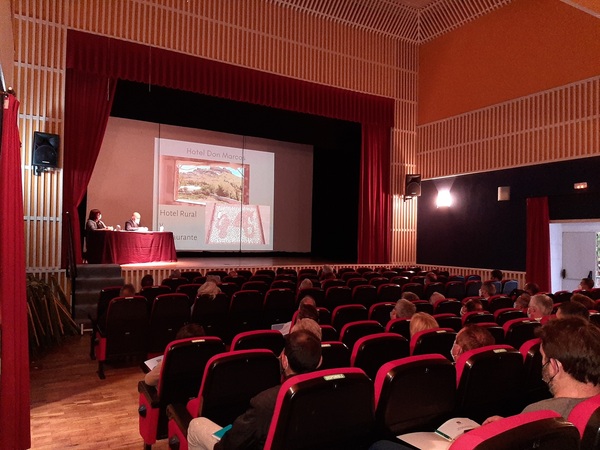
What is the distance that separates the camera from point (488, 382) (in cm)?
246

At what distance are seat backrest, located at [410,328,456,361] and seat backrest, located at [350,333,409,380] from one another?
9cm

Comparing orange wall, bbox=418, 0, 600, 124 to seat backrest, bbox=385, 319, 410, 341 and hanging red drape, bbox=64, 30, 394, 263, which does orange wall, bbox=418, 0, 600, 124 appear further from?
seat backrest, bbox=385, 319, 410, 341

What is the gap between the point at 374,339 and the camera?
9.73 feet

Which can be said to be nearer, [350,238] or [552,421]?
[552,421]

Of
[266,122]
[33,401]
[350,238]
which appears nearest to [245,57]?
[266,122]

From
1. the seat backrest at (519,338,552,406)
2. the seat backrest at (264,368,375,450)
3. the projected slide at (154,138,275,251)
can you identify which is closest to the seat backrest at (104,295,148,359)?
the seat backrest at (264,368,375,450)

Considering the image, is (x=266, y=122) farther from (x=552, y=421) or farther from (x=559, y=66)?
(x=552, y=421)

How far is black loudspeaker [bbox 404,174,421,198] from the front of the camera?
12359 millimetres

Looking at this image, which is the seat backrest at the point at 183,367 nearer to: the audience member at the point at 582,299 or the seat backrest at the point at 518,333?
the seat backrest at the point at 518,333

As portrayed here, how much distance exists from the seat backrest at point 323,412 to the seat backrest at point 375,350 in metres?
0.96

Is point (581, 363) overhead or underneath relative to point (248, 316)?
overhead

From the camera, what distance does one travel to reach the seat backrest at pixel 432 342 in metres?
3.15

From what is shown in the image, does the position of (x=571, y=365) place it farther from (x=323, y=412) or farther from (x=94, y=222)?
(x=94, y=222)

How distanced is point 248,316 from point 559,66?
331 inches
